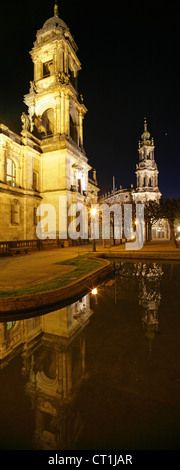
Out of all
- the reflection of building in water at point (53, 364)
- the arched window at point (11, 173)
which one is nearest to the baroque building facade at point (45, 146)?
the arched window at point (11, 173)

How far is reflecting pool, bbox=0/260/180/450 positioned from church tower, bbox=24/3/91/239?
2184 cm

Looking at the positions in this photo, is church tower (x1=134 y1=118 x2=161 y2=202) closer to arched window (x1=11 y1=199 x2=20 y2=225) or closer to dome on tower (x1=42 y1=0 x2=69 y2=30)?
dome on tower (x1=42 y1=0 x2=69 y2=30)

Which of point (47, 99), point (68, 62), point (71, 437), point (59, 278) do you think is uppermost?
point (68, 62)

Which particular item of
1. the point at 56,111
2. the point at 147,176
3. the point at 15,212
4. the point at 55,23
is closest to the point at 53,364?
the point at 15,212

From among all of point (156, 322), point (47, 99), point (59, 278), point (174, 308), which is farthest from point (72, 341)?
point (47, 99)

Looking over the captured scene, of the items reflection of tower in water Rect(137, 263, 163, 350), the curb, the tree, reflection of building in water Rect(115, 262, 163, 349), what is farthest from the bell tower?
the curb

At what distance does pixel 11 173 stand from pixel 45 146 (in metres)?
6.63

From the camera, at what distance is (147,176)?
2148 inches

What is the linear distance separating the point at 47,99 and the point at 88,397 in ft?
108

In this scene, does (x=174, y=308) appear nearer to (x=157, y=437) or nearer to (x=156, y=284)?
(x=156, y=284)

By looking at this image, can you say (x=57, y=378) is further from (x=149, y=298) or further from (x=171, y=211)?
(x=171, y=211)

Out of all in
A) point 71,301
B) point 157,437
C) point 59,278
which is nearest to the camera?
point 157,437

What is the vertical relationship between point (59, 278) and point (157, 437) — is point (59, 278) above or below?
above

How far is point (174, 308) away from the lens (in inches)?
196
